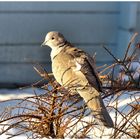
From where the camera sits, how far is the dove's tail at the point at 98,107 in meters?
1.18

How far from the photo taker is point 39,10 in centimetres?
494

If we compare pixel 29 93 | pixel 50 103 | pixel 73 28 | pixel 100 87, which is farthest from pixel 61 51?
pixel 73 28

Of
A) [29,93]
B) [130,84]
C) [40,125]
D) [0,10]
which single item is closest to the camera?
[40,125]

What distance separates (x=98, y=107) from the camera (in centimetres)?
124

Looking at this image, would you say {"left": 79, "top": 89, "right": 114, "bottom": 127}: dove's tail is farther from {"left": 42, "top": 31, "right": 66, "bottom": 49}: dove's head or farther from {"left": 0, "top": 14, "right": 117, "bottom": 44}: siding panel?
{"left": 0, "top": 14, "right": 117, "bottom": 44}: siding panel

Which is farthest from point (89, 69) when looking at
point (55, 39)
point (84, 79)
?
point (55, 39)

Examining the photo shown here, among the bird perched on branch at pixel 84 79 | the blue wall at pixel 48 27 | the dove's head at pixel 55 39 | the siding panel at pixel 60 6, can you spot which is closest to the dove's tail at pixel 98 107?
the bird perched on branch at pixel 84 79

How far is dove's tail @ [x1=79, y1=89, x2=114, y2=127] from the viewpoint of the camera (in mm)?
1182

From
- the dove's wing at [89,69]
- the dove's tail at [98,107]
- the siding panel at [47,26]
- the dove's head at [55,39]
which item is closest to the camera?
the dove's tail at [98,107]

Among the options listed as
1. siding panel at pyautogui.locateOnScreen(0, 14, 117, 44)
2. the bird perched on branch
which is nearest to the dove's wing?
the bird perched on branch

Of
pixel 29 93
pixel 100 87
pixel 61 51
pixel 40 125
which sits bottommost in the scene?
pixel 40 125

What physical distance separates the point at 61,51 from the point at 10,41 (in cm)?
331

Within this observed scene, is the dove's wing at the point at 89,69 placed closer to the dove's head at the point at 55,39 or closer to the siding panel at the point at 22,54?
the dove's head at the point at 55,39

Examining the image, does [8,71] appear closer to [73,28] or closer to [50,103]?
[73,28]
